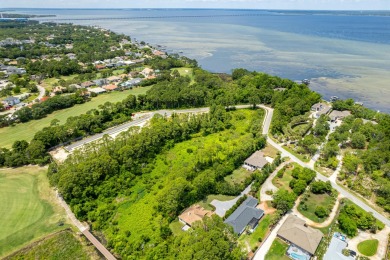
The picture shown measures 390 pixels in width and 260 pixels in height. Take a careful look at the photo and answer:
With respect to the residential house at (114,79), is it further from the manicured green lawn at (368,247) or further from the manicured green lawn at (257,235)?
the manicured green lawn at (368,247)

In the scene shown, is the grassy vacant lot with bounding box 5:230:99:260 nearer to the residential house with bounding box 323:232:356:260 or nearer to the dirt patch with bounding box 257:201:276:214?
the dirt patch with bounding box 257:201:276:214

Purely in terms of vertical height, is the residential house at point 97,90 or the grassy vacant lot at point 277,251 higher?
the grassy vacant lot at point 277,251

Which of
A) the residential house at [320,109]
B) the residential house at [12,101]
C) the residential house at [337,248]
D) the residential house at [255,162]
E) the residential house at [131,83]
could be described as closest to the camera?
the residential house at [337,248]

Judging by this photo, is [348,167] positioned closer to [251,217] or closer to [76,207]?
[251,217]

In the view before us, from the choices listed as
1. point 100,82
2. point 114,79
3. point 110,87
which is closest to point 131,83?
point 110,87

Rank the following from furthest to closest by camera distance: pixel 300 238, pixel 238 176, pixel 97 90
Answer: pixel 97 90, pixel 238 176, pixel 300 238

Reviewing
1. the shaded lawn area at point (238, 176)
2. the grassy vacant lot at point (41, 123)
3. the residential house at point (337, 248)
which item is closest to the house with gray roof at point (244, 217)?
the shaded lawn area at point (238, 176)

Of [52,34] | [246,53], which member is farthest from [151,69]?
[52,34]

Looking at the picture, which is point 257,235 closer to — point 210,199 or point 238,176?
point 210,199
